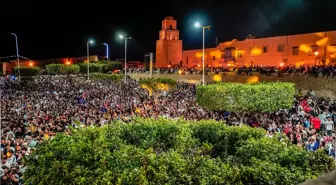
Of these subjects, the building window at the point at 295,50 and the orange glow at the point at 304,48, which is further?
the building window at the point at 295,50

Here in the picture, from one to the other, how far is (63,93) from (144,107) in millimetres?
13135

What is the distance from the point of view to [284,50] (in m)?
48.8

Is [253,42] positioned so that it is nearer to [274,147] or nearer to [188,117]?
[188,117]

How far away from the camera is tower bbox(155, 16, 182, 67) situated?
2761 inches

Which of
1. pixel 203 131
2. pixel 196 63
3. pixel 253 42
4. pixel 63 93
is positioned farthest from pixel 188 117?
pixel 196 63

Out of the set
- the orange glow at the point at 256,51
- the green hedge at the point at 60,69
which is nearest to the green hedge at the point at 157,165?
the orange glow at the point at 256,51

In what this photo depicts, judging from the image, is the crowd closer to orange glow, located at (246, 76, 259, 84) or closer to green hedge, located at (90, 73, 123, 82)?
orange glow, located at (246, 76, 259, 84)

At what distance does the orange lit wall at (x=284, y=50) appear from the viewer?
4334 centimetres

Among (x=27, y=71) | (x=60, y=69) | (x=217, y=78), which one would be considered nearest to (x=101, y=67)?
(x=60, y=69)

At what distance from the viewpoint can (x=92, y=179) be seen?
7426 millimetres

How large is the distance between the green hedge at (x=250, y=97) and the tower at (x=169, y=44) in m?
46.1

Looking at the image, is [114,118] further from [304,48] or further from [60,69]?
[60,69]

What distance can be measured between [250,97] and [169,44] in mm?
47380

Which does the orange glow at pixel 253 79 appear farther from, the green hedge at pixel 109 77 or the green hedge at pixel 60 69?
the green hedge at pixel 60 69
